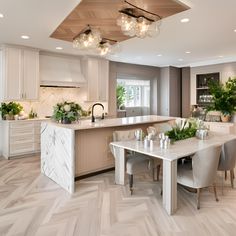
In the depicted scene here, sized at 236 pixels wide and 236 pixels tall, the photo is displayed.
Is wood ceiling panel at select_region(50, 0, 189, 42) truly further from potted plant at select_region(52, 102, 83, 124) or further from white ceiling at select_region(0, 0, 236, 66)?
potted plant at select_region(52, 102, 83, 124)

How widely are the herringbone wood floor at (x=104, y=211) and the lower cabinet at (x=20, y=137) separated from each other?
1589mm

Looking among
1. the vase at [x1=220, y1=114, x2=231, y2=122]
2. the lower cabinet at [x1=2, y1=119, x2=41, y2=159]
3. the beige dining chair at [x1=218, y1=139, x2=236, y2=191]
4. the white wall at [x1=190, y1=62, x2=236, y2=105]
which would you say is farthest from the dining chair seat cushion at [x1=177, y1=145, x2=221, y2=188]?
the white wall at [x1=190, y1=62, x2=236, y2=105]

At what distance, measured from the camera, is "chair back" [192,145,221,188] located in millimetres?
2742

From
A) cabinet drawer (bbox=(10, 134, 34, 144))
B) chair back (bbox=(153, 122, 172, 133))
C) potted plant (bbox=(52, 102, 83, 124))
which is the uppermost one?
potted plant (bbox=(52, 102, 83, 124))

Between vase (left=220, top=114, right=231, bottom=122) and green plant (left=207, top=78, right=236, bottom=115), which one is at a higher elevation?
green plant (left=207, top=78, right=236, bottom=115)

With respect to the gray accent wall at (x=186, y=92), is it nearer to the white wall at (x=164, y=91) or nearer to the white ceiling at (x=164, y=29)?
the white wall at (x=164, y=91)

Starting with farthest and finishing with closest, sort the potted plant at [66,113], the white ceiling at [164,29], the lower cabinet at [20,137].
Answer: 1. the lower cabinet at [20,137]
2. the potted plant at [66,113]
3. the white ceiling at [164,29]

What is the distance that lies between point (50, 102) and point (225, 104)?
511 centimetres

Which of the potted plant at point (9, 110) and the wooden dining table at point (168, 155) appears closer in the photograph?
the wooden dining table at point (168, 155)

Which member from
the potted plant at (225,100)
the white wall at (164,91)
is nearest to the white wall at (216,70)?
the potted plant at (225,100)

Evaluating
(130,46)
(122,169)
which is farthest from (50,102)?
(122,169)

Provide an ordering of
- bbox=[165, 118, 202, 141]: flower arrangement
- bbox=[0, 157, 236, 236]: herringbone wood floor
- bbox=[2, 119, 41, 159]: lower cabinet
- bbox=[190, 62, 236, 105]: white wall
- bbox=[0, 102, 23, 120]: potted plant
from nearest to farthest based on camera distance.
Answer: bbox=[0, 157, 236, 236]: herringbone wood floor, bbox=[165, 118, 202, 141]: flower arrangement, bbox=[2, 119, 41, 159]: lower cabinet, bbox=[0, 102, 23, 120]: potted plant, bbox=[190, 62, 236, 105]: white wall

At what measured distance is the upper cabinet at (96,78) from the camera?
22.1 ft

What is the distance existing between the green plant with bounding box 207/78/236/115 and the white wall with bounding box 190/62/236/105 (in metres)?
1.00
